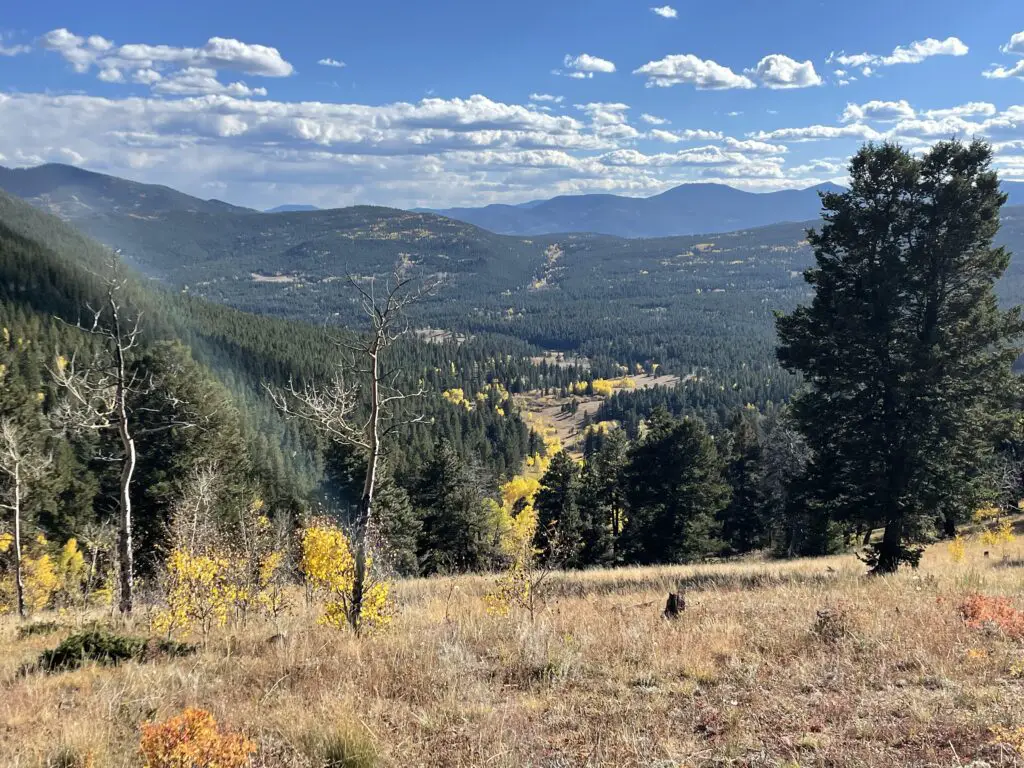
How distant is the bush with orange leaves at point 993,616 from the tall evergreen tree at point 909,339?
19.9ft

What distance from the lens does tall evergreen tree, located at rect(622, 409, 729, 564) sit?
3384 centimetres

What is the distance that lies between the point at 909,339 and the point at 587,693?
12.0m

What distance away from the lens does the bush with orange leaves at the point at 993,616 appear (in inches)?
272

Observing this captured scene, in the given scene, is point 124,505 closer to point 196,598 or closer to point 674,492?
point 196,598

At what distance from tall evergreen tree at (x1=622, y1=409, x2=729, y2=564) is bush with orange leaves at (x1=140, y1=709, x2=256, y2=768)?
31.5m

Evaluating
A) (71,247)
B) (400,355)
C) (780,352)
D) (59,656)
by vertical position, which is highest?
(71,247)

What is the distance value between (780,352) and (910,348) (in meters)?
2.83

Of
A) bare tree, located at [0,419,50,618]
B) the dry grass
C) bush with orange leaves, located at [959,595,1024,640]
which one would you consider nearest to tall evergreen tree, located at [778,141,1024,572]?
the dry grass

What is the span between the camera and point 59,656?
26.7ft

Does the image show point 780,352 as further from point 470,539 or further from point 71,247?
point 71,247

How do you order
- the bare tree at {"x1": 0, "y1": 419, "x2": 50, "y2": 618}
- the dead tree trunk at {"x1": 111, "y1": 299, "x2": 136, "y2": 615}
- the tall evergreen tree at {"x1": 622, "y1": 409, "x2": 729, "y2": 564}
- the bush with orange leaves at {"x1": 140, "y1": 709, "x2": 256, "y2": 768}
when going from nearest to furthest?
1. the bush with orange leaves at {"x1": 140, "y1": 709, "x2": 256, "y2": 768}
2. the dead tree trunk at {"x1": 111, "y1": 299, "x2": 136, "y2": 615}
3. the bare tree at {"x1": 0, "y1": 419, "x2": 50, "y2": 618}
4. the tall evergreen tree at {"x1": 622, "y1": 409, "x2": 729, "y2": 564}

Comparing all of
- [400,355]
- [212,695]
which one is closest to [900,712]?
[212,695]

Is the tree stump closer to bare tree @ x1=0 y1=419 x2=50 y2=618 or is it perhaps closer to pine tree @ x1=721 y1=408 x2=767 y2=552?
bare tree @ x1=0 y1=419 x2=50 y2=618

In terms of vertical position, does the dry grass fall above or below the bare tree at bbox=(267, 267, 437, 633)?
below
